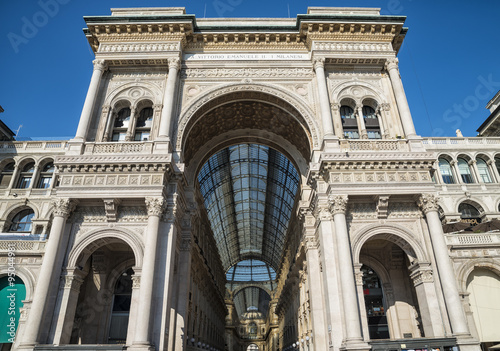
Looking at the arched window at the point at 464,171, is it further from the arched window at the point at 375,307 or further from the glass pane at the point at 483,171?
the arched window at the point at 375,307

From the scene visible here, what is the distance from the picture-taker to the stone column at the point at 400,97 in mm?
21156

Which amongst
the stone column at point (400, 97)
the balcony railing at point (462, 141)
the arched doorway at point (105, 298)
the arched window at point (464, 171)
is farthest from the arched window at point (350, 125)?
the arched window at point (464, 171)

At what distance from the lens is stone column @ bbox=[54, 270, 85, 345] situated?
16.7 metres

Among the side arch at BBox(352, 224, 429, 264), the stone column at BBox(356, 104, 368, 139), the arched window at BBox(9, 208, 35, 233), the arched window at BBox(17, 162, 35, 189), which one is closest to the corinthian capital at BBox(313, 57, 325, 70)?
the stone column at BBox(356, 104, 368, 139)

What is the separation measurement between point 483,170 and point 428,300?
26.6 meters

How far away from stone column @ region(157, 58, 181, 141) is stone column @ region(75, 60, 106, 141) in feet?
15.1

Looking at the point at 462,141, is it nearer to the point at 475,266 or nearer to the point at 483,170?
the point at 483,170

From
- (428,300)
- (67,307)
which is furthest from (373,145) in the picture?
(67,307)

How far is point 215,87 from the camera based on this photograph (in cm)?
2369

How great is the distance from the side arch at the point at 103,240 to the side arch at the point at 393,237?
1185 cm

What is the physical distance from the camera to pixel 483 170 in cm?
3703

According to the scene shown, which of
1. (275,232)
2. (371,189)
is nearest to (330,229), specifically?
(371,189)

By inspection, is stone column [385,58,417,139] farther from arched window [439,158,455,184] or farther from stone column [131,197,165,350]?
arched window [439,158,455,184]

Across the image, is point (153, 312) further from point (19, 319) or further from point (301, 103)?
point (301, 103)
